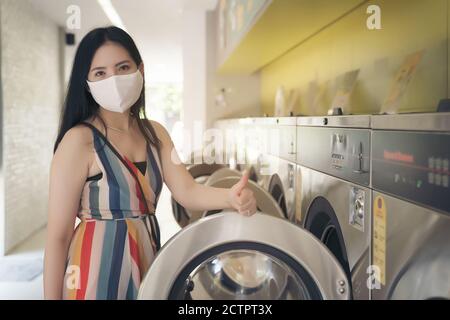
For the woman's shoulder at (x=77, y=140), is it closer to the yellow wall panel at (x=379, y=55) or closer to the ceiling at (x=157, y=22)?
the yellow wall panel at (x=379, y=55)

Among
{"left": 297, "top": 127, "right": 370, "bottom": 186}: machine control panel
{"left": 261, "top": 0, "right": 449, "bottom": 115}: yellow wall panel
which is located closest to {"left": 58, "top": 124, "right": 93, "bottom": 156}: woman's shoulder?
{"left": 297, "top": 127, "right": 370, "bottom": 186}: machine control panel

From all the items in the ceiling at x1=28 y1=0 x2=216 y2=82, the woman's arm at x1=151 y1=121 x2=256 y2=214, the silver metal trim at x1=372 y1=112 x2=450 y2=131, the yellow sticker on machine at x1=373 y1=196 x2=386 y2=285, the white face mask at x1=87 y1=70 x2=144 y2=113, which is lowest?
the yellow sticker on machine at x1=373 y1=196 x2=386 y2=285

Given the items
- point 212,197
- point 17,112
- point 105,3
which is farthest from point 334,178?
point 17,112

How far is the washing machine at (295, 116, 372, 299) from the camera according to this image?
3.36ft

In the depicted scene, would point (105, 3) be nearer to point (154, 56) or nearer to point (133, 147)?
point (133, 147)

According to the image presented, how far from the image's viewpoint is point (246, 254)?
0.94 metres

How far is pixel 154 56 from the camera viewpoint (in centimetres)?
490

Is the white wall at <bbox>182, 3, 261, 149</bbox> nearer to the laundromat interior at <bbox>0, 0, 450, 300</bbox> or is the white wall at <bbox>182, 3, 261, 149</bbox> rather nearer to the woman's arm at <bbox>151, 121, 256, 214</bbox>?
the laundromat interior at <bbox>0, 0, 450, 300</bbox>

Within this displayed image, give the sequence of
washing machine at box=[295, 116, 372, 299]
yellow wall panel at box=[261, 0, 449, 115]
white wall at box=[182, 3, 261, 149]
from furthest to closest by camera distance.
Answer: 1. white wall at box=[182, 3, 261, 149]
2. yellow wall panel at box=[261, 0, 449, 115]
3. washing machine at box=[295, 116, 372, 299]

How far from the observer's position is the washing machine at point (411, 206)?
720mm

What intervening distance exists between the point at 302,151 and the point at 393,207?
0.64 metres

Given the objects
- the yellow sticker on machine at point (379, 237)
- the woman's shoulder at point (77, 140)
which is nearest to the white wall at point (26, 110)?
the woman's shoulder at point (77, 140)

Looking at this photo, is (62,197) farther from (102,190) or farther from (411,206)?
(411,206)

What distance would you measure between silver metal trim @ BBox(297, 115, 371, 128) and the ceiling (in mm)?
1611
